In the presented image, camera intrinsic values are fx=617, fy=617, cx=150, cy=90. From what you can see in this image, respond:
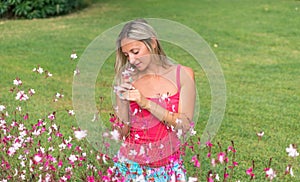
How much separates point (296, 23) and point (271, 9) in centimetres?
158

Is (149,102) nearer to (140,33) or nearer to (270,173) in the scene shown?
(140,33)

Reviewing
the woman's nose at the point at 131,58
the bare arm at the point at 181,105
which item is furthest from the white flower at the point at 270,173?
the woman's nose at the point at 131,58

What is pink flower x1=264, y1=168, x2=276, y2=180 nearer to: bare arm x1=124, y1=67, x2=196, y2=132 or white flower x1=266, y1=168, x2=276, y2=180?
white flower x1=266, y1=168, x2=276, y2=180

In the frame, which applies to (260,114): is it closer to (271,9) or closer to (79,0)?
(271,9)

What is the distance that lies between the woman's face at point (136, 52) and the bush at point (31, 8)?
10.4 meters

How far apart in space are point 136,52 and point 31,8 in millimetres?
10535

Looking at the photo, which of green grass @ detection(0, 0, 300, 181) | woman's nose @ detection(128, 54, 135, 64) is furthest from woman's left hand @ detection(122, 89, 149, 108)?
green grass @ detection(0, 0, 300, 181)

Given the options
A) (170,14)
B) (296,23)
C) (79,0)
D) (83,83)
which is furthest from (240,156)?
(79,0)

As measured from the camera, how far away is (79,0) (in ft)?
49.2

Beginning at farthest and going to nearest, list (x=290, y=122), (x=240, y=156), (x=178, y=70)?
(x=290, y=122)
(x=240, y=156)
(x=178, y=70)

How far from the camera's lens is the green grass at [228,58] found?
228 inches

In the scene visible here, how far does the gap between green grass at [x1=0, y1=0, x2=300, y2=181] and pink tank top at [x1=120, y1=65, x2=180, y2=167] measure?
4.00 feet

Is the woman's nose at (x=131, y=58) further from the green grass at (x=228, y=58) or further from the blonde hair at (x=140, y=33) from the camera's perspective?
the green grass at (x=228, y=58)

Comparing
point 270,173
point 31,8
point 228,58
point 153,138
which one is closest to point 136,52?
point 153,138
